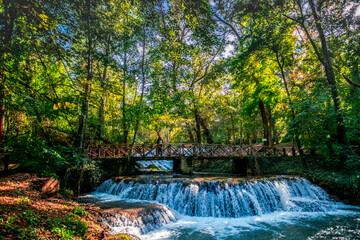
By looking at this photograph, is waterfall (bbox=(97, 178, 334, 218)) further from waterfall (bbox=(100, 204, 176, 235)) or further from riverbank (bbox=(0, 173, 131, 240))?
riverbank (bbox=(0, 173, 131, 240))

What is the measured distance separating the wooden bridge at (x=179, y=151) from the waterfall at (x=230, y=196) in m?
4.13

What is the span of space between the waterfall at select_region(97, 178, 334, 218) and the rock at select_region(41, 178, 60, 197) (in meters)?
3.15

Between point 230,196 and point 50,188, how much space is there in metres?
7.21

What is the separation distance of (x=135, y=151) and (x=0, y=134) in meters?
7.51

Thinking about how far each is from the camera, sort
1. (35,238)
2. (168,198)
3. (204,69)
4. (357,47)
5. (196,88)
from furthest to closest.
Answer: (196,88) → (204,69) → (357,47) → (168,198) → (35,238)

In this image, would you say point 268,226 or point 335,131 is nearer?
point 268,226

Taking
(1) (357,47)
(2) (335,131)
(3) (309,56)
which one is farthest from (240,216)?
(3) (309,56)

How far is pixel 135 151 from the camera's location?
13898mm

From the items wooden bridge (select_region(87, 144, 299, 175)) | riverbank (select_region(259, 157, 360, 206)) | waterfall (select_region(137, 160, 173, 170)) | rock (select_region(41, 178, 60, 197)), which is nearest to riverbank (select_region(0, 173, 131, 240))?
rock (select_region(41, 178, 60, 197))

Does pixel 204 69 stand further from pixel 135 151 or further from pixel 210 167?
pixel 135 151

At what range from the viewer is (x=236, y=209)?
776cm

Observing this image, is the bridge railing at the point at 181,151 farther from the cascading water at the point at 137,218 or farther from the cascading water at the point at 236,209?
the cascading water at the point at 137,218

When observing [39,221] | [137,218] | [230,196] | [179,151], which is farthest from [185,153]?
[39,221]

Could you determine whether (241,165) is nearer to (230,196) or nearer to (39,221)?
(230,196)
